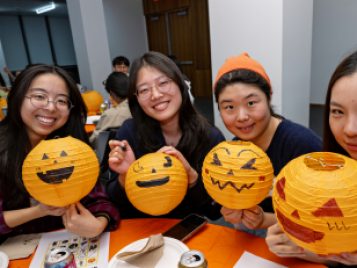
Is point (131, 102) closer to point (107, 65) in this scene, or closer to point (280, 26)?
point (280, 26)

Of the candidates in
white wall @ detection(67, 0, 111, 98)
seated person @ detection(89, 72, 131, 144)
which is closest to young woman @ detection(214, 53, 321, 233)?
seated person @ detection(89, 72, 131, 144)

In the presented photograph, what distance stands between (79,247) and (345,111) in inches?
54.3

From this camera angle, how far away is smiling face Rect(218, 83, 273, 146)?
142 centimetres

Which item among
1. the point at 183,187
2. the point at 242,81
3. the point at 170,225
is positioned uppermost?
the point at 242,81

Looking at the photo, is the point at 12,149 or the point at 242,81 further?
the point at 12,149

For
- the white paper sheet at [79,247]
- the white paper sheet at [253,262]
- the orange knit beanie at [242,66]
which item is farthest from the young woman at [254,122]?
the white paper sheet at [79,247]

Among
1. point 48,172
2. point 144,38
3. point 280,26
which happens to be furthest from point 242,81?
point 144,38

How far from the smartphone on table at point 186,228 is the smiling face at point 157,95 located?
69 cm

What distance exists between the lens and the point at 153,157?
4.33 feet

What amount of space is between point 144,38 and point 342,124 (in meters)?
8.53

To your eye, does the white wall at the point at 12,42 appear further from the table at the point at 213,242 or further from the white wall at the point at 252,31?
the table at the point at 213,242

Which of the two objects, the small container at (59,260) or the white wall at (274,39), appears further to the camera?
the white wall at (274,39)

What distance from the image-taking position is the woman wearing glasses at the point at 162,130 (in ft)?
5.77

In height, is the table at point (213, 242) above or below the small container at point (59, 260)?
below
